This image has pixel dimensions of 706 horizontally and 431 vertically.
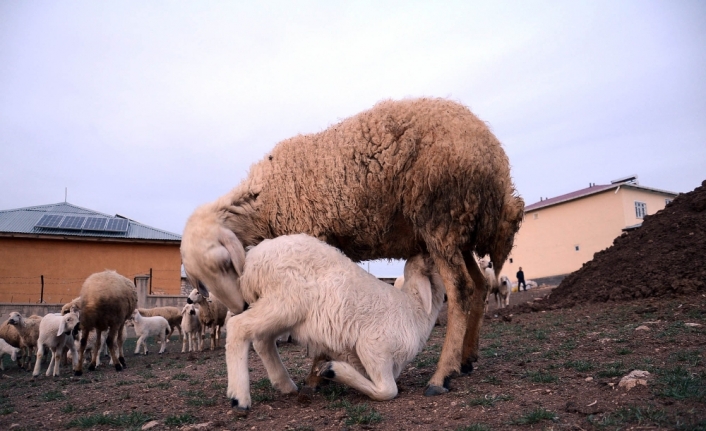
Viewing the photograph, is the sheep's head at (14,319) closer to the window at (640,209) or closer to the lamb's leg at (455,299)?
the lamb's leg at (455,299)

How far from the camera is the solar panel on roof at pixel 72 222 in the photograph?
91.6 feet

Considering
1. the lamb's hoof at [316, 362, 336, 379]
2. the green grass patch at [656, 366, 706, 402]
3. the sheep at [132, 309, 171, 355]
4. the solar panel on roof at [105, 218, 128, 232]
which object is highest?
the solar panel on roof at [105, 218, 128, 232]

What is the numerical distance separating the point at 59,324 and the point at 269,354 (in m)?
7.76

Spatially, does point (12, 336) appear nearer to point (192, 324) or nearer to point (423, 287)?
point (192, 324)

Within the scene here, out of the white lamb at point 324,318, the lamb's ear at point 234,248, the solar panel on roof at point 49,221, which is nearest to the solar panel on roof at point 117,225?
the solar panel on roof at point 49,221

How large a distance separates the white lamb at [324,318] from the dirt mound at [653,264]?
8969mm

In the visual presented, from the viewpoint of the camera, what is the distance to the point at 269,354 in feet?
18.0

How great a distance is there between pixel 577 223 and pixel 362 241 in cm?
4168

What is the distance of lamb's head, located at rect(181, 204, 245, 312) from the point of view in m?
5.61

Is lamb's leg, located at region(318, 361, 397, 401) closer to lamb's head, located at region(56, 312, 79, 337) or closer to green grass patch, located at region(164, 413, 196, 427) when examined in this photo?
green grass patch, located at region(164, 413, 196, 427)

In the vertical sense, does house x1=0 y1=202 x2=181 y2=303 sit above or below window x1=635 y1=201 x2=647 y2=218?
below

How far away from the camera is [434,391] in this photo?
5.03m

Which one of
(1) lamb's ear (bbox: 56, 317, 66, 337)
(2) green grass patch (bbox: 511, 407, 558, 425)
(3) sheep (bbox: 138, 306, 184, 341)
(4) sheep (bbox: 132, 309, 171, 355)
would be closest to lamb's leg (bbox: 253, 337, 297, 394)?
(2) green grass patch (bbox: 511, 407, 558, 425)

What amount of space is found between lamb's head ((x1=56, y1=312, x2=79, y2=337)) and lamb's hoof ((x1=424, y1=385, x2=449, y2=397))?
339 inches
